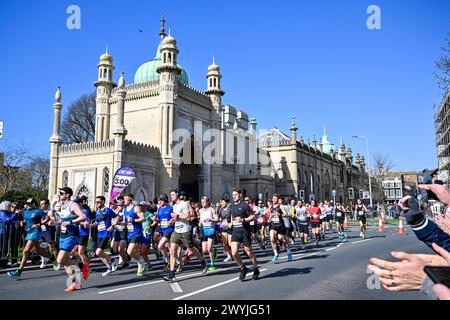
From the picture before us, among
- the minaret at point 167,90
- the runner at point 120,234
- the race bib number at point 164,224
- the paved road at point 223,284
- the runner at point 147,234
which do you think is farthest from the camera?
the minaret at point 167,90

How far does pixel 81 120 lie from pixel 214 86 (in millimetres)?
22344

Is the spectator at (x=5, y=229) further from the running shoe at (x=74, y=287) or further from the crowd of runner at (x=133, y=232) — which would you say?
the running shoe at (x=74, y=287)

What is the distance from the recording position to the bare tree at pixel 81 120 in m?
47.6

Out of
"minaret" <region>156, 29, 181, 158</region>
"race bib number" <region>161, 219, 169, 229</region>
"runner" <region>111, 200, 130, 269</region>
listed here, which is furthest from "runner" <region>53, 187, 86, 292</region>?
"minaret" <region>156, 29, 181, 158</region>

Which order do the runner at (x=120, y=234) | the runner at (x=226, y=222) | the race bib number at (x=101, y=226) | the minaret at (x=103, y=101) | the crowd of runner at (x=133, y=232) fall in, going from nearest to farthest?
the crowd of runner at (x=133, y=232) → the runner at (x=120, y=234) → the race bib number at (x=101, y=226) → the runner at (x=226, y=222) → the minaret at (x=103, y=101)

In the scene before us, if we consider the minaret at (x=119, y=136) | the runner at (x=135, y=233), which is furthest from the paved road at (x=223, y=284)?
the minaret at (x=119, y=136)

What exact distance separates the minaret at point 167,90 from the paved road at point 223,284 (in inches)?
697

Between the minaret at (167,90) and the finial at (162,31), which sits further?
the finial at (162,31)

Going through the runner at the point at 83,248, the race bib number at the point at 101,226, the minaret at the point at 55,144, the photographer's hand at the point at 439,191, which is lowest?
the runner at the point at 83,248

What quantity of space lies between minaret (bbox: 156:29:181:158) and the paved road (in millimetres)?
17715

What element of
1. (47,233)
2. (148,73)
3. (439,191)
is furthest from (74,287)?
(148,73)
